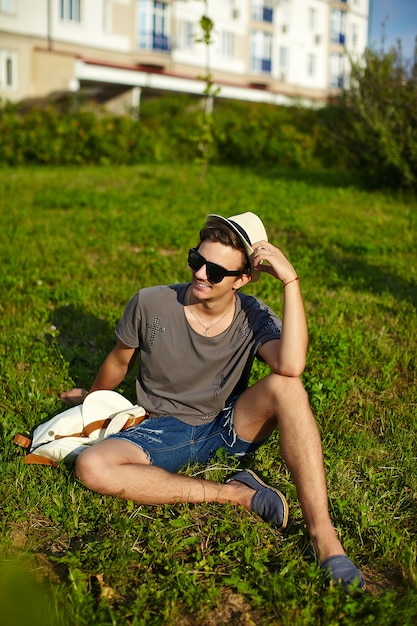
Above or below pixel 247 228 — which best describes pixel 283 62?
above

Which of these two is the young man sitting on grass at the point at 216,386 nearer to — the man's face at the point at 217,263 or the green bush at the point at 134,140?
the man's face at the point at 217,263

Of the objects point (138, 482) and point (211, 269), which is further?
point (211, 269)

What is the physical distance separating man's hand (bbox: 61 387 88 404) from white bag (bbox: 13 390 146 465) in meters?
0.53

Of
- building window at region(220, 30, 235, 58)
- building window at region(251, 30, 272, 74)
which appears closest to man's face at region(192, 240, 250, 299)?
building window at region(220, 30, 235, 58)

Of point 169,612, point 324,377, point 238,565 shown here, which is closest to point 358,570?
point 238,565

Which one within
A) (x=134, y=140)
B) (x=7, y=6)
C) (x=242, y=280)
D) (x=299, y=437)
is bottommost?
(x=299, y=437)

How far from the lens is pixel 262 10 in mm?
50625

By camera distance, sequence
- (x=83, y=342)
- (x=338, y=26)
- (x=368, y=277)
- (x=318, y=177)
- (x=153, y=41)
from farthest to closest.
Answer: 1. (x=338, y=26)
2. (x=153, y=41)
3. (x=318, y=177)
4. (x=368, y=277)
5. (x=83, y=342)

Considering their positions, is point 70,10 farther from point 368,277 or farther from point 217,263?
point 217,263

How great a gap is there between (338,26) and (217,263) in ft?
198

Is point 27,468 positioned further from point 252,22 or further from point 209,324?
point 252,22

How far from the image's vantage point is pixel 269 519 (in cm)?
322

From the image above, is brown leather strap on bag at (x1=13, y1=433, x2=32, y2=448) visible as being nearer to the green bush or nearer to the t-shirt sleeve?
the t-shirt sleeve

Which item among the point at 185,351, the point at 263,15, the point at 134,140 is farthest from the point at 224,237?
the point at 263,15
